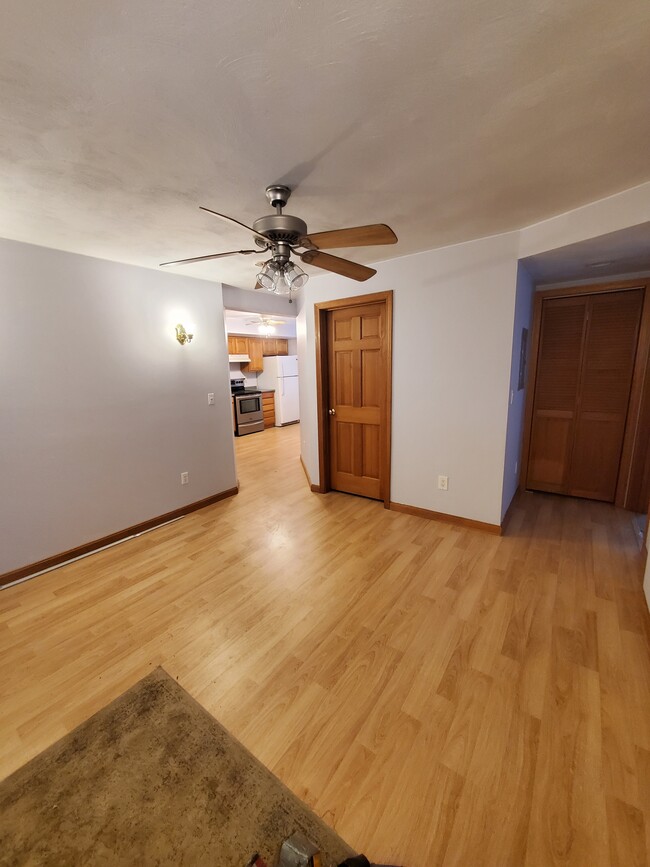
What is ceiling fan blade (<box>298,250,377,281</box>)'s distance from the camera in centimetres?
175

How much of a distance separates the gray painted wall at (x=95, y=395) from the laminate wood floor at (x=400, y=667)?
0.44m

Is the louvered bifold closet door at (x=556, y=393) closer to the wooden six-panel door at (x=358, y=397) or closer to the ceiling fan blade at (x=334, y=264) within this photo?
the wooden six-panel door at (x=358, y=397)

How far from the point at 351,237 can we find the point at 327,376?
2.22 metres

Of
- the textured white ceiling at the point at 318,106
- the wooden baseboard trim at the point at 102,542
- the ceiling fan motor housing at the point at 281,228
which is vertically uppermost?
the textured white ceiling at the point at 318,106

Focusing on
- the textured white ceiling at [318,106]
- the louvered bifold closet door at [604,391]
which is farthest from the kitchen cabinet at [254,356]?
the louvered bifold closet door at [604,391]

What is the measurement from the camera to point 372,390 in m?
3.45

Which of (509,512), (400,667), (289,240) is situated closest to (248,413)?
(509,512)

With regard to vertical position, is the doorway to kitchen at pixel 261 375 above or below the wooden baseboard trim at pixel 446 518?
above

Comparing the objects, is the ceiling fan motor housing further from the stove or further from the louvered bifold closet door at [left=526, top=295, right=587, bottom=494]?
the stove

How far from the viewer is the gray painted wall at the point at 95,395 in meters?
2.38

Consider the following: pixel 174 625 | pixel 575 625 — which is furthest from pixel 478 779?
pixel 174 625

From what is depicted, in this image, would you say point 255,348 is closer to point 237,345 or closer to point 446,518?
point 237,345

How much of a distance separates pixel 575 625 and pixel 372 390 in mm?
2372

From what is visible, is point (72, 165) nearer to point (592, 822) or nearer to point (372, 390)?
point (372, 390)
